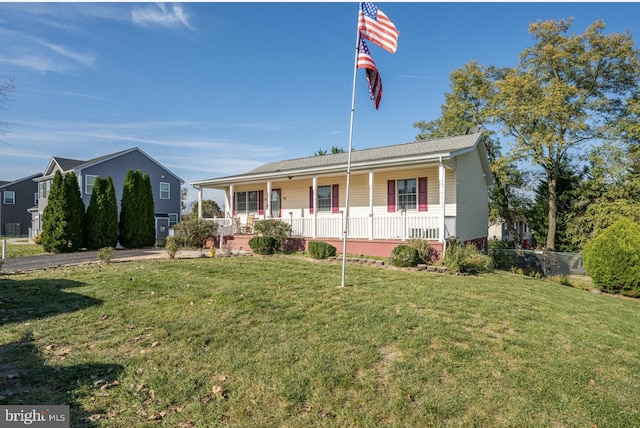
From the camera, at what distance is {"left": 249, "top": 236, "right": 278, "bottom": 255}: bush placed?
13023 mm

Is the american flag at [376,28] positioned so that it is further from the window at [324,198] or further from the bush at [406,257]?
the window at [324,198]

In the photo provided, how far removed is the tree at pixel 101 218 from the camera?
17875mm

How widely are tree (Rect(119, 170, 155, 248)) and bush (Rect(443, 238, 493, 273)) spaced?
17.3 m

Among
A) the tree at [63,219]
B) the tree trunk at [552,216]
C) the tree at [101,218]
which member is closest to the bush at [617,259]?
the tree trunk at [552,216]

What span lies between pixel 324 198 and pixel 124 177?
21.9 metres

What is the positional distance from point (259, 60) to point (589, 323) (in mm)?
13763

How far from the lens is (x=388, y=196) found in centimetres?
1488

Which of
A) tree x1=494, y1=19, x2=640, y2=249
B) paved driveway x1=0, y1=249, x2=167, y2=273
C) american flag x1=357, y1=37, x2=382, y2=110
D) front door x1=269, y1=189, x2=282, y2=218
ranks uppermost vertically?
tree x1=494, y1=19, x2=640, y2=249

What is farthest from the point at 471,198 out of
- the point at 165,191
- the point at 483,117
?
the point at 165,191

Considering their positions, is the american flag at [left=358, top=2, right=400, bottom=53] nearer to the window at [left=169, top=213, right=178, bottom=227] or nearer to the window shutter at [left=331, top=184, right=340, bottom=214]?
the window shutter at [left=331, top=184, right=340, bottom=214]

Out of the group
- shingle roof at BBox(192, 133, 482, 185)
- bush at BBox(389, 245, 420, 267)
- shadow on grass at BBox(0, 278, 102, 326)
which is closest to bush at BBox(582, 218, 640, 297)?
shingle roof at BBox(192, 133, 482, 185)

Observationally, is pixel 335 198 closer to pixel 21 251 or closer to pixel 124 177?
pixel 21 251

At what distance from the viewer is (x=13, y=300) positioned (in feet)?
20.0

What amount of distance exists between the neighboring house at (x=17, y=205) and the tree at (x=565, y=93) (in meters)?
48.5
